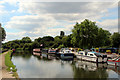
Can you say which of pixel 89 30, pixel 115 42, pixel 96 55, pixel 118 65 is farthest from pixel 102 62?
pixel 115 42

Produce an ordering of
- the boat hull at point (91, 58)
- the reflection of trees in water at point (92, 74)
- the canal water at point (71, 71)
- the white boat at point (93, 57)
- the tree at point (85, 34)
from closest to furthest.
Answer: the reflection of trees in water at point (92, 74)
the canal water at point (71, 71)
the white boat at point (93, 57)
the boat hull at point (91, 58)
the tree at point (85, 34)

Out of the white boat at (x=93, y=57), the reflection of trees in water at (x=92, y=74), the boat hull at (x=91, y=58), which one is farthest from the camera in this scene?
the boat hull at (x=91, y=58)

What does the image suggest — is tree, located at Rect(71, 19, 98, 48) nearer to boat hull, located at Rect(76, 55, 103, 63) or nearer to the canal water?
boat hull, located at Rect(76, 55, 103, 63)

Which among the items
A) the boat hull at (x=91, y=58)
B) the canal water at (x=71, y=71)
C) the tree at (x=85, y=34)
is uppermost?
the tree at (x=85, y=34)

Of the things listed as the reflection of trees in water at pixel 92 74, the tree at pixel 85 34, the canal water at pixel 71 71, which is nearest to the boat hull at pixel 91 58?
the canal water at pixel 71 71

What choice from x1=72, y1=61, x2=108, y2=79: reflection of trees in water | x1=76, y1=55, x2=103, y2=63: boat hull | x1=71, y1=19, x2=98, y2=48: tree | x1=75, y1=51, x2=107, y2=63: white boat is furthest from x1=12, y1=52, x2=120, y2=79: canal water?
x1=71, y1=19, x2=98, y2=48: tree

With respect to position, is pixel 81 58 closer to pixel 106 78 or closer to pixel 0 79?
pixel 106 78

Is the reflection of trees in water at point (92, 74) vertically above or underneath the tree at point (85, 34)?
underneath

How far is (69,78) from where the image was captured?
20.7 meters

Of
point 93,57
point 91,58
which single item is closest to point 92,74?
point 93,57

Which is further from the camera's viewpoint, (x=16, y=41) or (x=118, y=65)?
(x=16, y=41)

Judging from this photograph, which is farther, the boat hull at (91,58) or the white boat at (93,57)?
the boat hull at (91,58)

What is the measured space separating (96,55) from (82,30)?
74.1 ft

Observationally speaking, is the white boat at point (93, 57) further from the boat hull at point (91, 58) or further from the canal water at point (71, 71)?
the canal water at point (71, 71)
